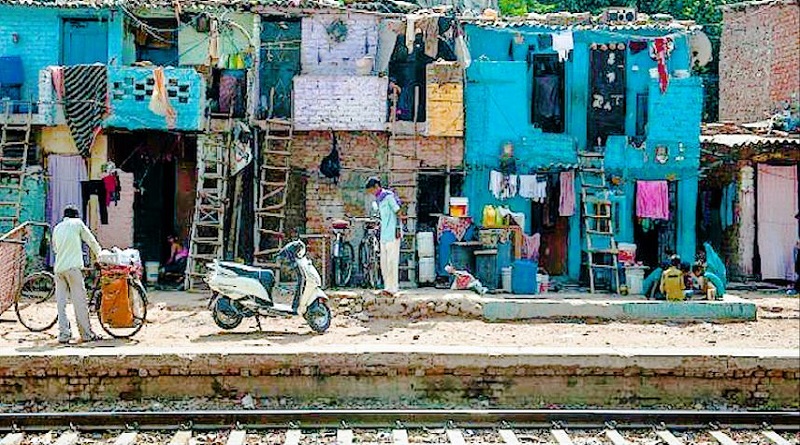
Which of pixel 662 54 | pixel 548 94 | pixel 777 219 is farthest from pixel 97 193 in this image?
pixel 777 219

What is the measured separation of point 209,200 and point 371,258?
3472 mm

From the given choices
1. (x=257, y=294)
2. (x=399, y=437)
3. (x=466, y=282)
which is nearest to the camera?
(x=399, y=437)

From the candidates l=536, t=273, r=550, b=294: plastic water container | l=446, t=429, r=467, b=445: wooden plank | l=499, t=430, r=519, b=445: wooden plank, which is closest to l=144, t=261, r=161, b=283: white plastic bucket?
l=536, t=273, r=550, b=294: plastic water container

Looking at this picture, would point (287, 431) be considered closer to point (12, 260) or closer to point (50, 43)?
point (12, 260)

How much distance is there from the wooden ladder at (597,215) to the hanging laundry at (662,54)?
1.95 metres

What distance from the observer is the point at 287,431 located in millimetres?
8414

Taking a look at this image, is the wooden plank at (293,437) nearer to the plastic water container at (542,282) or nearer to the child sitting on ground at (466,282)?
the child sitting on ground at (466,282)

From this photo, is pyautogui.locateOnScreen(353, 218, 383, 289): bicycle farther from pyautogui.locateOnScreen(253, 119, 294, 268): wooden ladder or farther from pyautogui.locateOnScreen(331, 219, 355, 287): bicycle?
pyautogui.locateOnScreen(253, 119, 294, 268): wooden ladder

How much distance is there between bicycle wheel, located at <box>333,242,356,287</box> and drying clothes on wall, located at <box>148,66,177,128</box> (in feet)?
13.5

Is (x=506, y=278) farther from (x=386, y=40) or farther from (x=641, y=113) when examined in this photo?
(x=386, y=40)

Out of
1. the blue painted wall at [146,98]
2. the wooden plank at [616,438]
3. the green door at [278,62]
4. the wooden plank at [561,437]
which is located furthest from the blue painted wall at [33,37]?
the wooden plank at [616,438]

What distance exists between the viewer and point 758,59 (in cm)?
2491

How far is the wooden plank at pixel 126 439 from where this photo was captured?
8041 millimetres

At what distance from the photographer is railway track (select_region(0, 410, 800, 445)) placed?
8.27 meters
